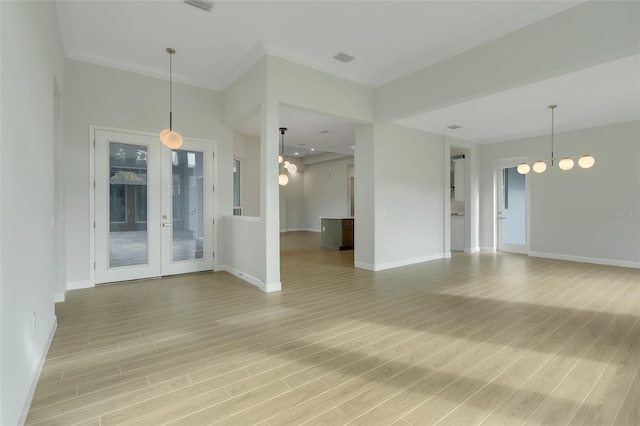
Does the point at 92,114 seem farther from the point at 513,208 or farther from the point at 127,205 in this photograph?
the point at 513,208

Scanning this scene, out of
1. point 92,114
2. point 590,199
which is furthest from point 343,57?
point 590,199

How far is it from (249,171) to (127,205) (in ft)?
13.6

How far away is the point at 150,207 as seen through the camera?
5.12m

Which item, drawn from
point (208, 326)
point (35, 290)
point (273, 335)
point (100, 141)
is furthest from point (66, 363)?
point (100, 141)

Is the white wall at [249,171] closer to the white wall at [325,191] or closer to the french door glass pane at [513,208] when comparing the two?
the white wall at [325,191]

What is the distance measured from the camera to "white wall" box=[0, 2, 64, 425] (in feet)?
5.20

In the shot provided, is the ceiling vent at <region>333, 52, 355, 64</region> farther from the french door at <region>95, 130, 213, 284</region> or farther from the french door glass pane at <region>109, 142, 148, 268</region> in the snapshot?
the french door glass pane at <region>109, 142, 148, 268</region>

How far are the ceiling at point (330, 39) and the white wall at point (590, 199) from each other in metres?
0.86

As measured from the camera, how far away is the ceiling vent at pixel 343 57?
15.0ft

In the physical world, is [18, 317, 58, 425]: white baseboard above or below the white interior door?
below

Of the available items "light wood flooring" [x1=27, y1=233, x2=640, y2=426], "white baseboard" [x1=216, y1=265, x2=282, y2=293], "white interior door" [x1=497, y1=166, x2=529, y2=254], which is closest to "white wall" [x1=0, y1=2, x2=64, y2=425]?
"light wood flooring" [x1=27, y1=233, x2=640, y2=426]

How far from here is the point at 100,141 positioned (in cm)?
471

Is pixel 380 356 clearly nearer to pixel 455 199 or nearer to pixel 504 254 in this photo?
pixel 504 254

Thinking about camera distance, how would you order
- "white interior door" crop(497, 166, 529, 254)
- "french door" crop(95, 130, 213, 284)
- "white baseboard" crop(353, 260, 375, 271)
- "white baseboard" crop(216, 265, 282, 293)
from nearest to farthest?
"white baseboard" crop(216, 265, 282, 293)
"french door" crop(95, 130, 213, 284)
"white baseboard" crop(353, 260, 375, 271)
"white interior door" crop(497, 166, 529, 254)
